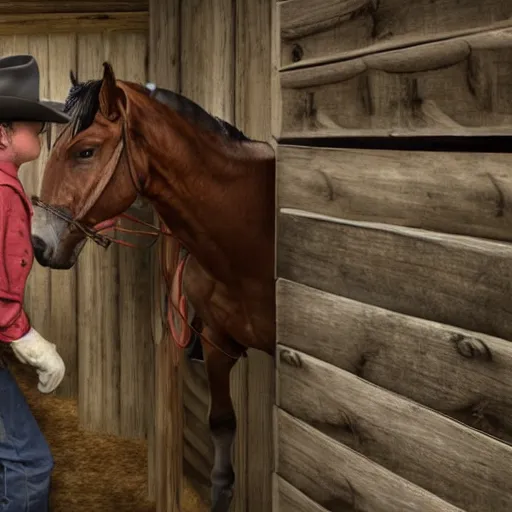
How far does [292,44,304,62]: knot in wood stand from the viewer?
1.98 meters

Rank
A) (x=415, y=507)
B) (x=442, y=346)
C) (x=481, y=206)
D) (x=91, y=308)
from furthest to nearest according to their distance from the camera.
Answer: (x=91, y=308) → (x=415, y=507) → (x=442, y=346) → (x=481, y=206)

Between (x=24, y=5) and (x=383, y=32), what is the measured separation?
248 centimetres

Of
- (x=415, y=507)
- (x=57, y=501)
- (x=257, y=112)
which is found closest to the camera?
(x=415, y=507)

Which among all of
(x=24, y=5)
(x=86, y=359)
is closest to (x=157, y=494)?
(x=86, y=359)

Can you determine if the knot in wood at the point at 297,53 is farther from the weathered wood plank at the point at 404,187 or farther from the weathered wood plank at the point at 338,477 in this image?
the weathered wood plank at the point at 338,477

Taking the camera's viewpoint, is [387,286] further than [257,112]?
No

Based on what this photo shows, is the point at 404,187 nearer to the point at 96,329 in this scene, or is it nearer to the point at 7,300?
the point at 7,300

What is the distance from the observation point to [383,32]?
5.58ft

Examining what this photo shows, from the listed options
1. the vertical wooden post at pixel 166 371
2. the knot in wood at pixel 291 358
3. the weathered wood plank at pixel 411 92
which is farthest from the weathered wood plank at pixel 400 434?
the vertical wooden post at pixel 166 371

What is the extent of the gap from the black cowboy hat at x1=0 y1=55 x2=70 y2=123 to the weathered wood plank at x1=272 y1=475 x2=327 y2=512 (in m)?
1.35

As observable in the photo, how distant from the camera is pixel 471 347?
153 centimetres

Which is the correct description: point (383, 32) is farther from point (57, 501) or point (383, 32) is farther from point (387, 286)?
point (57, 501)

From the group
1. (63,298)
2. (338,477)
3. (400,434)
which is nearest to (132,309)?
(63,298)

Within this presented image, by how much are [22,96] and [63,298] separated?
186 centimetres
